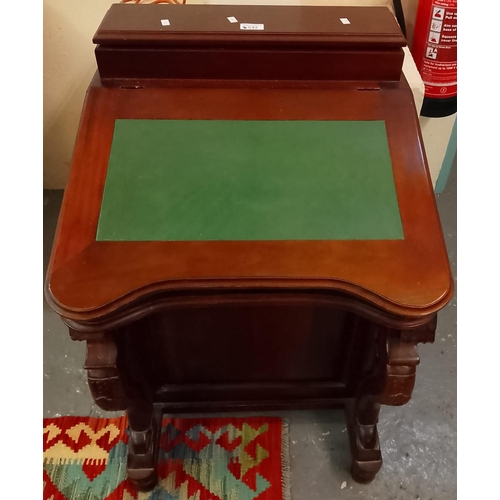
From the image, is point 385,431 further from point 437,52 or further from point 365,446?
point 437,52

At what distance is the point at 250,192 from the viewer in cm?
89

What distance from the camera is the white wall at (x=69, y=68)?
154 centimetres

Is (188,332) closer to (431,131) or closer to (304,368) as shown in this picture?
(304,368)

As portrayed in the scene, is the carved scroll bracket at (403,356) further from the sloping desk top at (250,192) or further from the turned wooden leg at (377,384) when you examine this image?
the sloping desk top at (250,192)

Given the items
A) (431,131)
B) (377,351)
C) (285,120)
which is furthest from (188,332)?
(431,131)

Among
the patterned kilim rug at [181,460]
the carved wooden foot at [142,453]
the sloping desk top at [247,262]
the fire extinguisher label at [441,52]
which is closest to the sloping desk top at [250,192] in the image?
the sloping desk top at [247,262]

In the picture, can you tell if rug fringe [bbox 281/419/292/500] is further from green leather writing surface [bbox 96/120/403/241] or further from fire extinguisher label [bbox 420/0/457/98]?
fire extinguisher label [bbox 420/0/457/98]

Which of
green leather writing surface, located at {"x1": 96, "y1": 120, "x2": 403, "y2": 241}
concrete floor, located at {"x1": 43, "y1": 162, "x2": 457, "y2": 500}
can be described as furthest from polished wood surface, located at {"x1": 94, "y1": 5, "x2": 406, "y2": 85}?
concrete floor, located at {"x1": 43, "y1": 162, "x2": 457, "y2": 500}

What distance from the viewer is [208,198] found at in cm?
88

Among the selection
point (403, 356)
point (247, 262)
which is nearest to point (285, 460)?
point (403, 356)

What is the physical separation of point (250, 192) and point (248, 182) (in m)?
0.02

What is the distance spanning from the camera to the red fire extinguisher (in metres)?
1.39

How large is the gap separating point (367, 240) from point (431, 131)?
1.13 metres

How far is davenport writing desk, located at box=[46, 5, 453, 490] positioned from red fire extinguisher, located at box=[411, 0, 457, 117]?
353 mm
